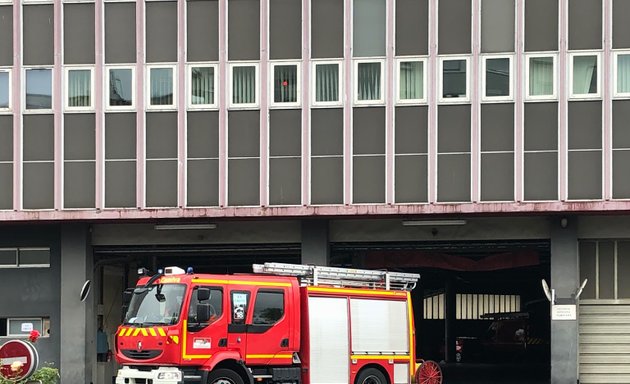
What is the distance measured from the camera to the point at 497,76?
3167 cm

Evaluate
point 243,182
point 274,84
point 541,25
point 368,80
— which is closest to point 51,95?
point 243,182

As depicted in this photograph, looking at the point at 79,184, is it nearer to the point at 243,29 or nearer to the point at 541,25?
the point at 243,29

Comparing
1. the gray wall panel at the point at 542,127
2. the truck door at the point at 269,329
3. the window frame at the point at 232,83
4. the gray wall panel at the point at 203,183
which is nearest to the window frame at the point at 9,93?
the gray wall panel at the point at 203,183

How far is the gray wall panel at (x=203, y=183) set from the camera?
32375mm

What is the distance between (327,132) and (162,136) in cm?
441

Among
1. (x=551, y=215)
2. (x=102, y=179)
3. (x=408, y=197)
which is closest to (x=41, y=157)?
(x=102, y=179)

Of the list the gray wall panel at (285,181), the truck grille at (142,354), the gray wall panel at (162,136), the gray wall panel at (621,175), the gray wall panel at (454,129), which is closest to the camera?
the truck grille at (142,354)

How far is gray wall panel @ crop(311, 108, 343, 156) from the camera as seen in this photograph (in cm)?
3209

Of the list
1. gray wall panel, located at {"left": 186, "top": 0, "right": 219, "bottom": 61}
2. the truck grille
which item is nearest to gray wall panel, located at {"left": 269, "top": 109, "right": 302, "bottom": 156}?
gray wall panel, located at {"left": 186, "top": 0, "right": 219, "bottom": 61}

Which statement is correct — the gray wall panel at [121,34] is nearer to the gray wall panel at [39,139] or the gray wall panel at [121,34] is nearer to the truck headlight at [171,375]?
the gray wall panel at [39,139]

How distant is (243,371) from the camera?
2394 cm

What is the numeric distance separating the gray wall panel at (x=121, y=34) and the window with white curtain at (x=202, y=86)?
5.57 ft

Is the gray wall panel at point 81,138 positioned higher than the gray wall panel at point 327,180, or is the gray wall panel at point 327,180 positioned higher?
the gray wall panel at point 81,138

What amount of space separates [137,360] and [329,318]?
14.3 ft
